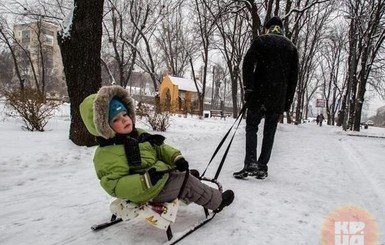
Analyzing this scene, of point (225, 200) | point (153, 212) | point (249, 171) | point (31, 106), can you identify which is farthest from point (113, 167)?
point (31, 106)

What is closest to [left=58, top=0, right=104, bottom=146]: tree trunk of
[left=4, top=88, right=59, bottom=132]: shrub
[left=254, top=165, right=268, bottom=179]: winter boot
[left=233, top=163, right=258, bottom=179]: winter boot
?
[left=4, top=88, right=59, bottom=132]: shrub

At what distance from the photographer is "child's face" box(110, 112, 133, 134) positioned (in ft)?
9.76

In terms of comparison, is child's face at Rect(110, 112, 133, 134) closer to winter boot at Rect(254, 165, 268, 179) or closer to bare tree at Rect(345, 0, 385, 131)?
winter boot at Rect(254, 165, 268, 179)

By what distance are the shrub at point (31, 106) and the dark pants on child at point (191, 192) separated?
6907mm

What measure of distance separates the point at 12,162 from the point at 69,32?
2.75 meters

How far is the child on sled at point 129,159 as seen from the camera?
9.09 ft

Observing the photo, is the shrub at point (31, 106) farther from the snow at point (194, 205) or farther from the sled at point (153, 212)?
the sled at point (153, 212)

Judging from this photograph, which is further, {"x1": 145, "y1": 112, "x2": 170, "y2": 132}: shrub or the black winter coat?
{"x1": 145, "y1": 112, "x2": 170, "y2": 132}: shrub

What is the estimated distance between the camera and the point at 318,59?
43.7 meters

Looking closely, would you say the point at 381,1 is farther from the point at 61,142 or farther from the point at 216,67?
the point at 216,67

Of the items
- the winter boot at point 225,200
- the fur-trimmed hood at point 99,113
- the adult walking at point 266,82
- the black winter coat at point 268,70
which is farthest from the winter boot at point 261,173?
the fur-trimmed hood at point 99,113

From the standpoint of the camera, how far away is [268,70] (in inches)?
193

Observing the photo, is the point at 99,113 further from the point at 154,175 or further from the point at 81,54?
the point at 81,54

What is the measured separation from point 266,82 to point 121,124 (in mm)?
2567
